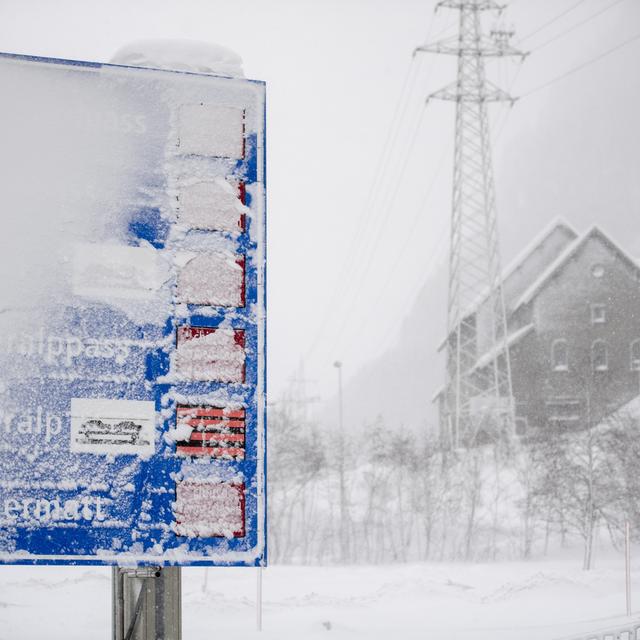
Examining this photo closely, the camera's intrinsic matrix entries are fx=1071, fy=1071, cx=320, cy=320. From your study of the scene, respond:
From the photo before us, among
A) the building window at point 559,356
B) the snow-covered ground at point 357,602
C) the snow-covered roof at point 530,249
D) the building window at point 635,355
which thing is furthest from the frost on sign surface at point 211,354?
the snow-covered roof at point 530,249

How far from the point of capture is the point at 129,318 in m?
3.49

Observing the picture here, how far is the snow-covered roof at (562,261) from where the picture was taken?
35156 millimetres

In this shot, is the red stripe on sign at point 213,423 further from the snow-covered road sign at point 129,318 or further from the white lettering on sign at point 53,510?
the white lettering on sign at point 53,510

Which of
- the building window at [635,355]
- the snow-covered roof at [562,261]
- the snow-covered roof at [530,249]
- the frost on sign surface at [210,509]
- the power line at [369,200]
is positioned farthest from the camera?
the power line at [369,200]

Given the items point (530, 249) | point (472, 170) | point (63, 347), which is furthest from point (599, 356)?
point (63, 347)

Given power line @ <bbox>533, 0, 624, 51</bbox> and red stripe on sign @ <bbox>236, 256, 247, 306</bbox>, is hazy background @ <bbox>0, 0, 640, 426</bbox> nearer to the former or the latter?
power line @ <bbox>533, 0, 624, 51</bbox>

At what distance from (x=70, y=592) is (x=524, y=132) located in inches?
5000

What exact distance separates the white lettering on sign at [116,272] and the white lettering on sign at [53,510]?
66 centimetres

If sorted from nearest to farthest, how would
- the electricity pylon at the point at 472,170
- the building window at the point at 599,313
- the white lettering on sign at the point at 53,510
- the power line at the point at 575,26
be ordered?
the white lettering on sign at the point at 53,510, the electricity pylon at the point at 472,170, the building window at the point at 599,313, the power line at the point at 575,26

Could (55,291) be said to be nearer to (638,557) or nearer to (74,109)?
(74,109)

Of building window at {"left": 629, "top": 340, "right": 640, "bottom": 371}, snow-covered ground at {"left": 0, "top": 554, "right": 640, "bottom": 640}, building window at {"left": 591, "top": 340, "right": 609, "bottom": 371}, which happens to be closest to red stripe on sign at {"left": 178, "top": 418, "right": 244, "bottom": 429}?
snow-covered ground at {"left": 0, "top": 554, "right": 640, "bottom": 640}

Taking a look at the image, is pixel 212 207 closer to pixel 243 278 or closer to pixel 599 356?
pixel 243 278

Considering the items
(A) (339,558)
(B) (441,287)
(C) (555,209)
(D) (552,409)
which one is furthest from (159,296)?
(C) (555,209)

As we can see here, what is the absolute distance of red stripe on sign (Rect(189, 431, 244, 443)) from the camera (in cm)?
350
